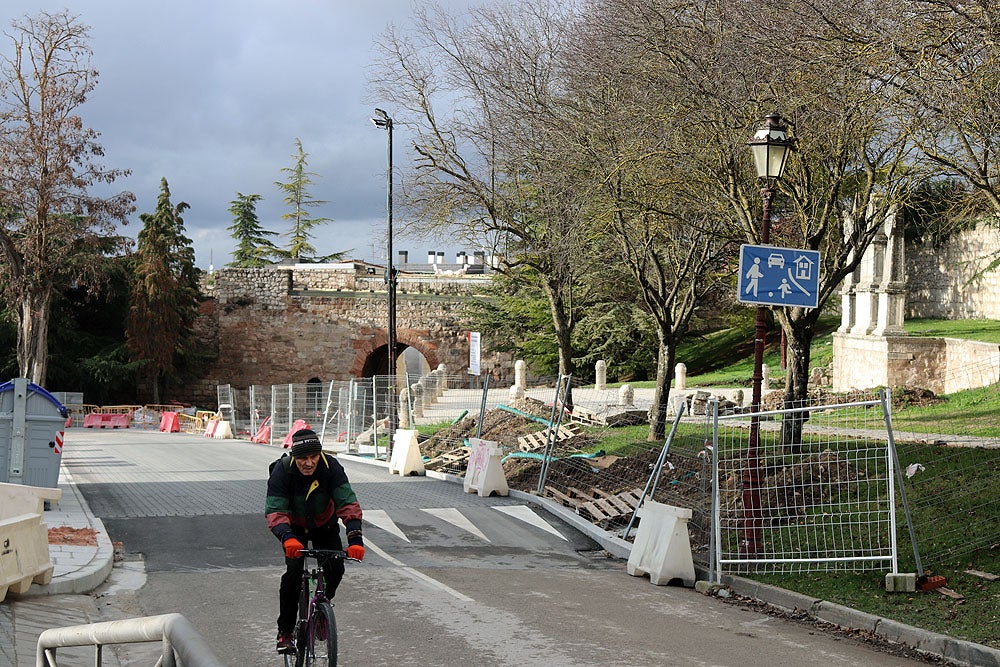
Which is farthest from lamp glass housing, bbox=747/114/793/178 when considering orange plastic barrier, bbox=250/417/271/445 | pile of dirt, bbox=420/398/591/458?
orange plastic barrier, bbox=250/417/271/445

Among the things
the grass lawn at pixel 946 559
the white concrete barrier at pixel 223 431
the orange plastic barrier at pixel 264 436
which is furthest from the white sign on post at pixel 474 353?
the white concrete barrier at pixel 223 431

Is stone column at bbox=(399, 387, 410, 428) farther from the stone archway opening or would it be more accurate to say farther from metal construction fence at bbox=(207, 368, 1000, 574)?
the stone archway opening

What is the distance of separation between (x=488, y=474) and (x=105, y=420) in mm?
29652

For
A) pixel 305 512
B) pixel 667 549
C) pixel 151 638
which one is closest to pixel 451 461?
pixel 667 549

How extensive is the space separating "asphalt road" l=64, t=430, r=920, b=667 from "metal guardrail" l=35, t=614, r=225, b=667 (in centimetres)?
210

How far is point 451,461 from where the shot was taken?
1917 cm

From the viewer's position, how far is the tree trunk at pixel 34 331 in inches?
1512

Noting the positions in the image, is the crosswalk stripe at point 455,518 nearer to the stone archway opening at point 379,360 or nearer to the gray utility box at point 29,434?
the gray utility box at point 29,434

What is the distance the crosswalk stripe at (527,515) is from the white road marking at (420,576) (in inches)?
95.5

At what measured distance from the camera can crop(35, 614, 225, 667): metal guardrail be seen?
119 inches

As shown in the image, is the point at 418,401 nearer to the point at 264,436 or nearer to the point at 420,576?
the point at 264,436

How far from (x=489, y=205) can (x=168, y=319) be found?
27649 millimetres

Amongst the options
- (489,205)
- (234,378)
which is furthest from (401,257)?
(489,205)

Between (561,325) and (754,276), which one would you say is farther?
(561,325)
